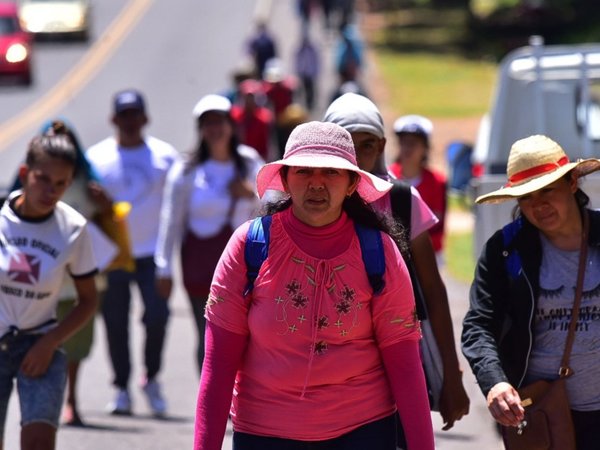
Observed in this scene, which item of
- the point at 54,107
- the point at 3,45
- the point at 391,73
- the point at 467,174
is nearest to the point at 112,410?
the point at 467,174

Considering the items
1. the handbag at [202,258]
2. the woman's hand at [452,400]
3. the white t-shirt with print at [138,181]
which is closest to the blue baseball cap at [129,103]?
the white t-shirt with print at [138,181]

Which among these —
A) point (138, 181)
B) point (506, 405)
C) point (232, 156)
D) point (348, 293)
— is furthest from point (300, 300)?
point (138, 181)

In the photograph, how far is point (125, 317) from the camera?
→ 10.4 meters

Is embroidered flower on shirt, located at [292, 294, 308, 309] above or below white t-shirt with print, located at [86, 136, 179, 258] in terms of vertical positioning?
below

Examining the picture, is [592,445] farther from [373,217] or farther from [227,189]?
[227,189]

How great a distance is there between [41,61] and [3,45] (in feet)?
16.2

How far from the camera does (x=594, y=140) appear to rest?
10242mm

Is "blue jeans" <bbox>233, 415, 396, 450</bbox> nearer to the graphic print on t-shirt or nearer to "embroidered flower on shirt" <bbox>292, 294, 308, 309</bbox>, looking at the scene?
"embroidered flower on shirt" <bbox>292, 294, 308, 309</bbox>

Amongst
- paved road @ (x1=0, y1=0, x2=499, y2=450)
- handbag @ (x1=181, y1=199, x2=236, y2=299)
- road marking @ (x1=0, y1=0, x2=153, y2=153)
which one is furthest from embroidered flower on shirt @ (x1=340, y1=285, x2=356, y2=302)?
road marking @ (x1=0, y1=0, x2=153, y2=153)

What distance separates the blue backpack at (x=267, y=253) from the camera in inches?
191

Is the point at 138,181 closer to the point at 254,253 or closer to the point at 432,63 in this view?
the point at 254,253

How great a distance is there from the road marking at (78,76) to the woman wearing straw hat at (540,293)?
24207 mm

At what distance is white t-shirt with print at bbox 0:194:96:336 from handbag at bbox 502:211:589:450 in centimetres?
220

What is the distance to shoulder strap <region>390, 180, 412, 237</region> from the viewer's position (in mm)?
5750
